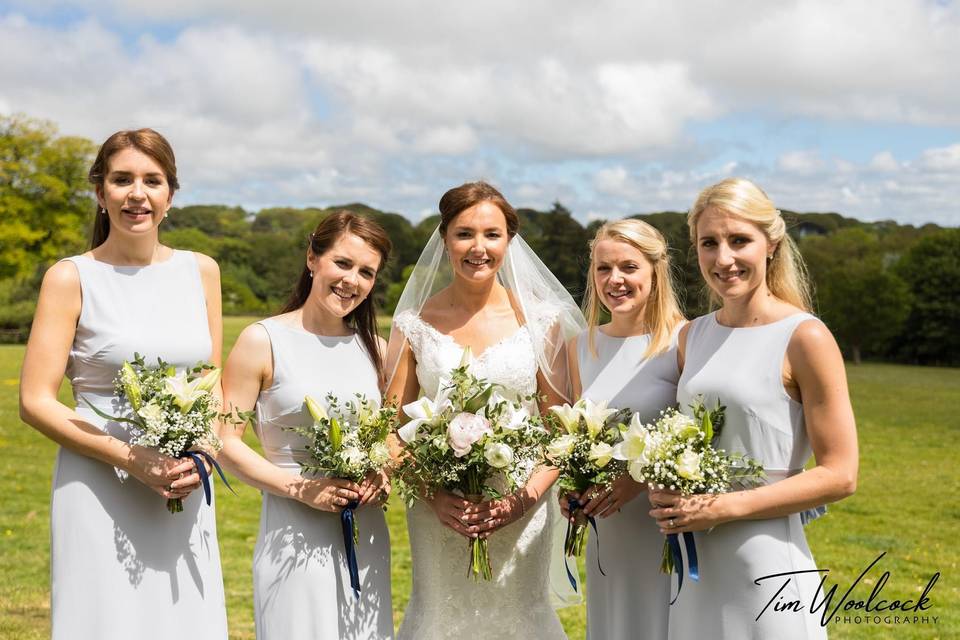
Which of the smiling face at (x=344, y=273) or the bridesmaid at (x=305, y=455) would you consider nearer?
the bridesmaid at (x=305, y=455)

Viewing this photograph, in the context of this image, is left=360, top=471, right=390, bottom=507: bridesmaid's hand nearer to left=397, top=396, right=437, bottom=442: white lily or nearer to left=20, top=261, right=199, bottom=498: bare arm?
left=397, top=396, right=437, bottom=442: white lily

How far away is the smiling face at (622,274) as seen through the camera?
5574mm

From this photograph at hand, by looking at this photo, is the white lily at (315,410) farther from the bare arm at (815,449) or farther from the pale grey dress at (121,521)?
the bare arm at (815,449)

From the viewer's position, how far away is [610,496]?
523 centimetres

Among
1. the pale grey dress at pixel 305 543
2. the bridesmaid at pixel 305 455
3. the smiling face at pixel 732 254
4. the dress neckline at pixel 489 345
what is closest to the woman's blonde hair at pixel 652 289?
the dress neckline at pixel 489 345

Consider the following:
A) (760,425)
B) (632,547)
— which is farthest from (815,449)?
(632,547)

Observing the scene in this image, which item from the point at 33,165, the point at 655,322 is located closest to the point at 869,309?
the point at 33,165

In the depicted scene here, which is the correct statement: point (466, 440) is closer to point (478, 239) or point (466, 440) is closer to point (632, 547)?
point (632, 547)

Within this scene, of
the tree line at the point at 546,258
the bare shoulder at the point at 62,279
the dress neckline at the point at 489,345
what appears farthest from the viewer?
the tree line at the point at 546,258

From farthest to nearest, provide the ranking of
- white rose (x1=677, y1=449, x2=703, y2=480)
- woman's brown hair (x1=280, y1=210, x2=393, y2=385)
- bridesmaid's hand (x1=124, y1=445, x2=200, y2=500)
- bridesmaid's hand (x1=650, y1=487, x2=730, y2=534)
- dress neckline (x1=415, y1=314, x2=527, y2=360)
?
dress neckline (x1=415, y1=314, x2=527, y2=360)
woman's brown hair (x1=280, y1=210, x2=393, y2=385)
bridesmaid's hand (x1=124, y1=445, x2=200, y2=500)
bridesmaid's hand (x1=650, y1=487, x2=730, y2=534)
white rose (x1=677, y1=449, x2=703, y2=480)

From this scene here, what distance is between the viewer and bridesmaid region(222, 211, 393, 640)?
5.14 m

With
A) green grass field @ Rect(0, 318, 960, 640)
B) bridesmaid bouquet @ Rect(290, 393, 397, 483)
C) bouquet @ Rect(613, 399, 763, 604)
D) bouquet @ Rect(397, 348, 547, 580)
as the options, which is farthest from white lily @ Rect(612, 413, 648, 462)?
green grass field @ Rect(0, 318, 960, 640)

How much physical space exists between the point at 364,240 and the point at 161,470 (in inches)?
69.9

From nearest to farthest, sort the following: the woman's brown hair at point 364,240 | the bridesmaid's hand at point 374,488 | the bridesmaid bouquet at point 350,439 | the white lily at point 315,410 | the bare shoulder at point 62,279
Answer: the bare shoulder at point 62,279
the bridesmaid bouquet at point 350,439
the white lily at point 315,410
the bridesmaid's hand at point 374,488
the woman's brown hair at point 364,240
